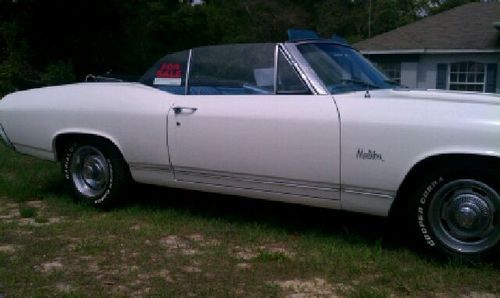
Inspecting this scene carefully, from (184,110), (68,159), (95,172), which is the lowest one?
(95,172)

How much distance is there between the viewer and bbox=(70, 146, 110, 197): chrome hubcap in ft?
18.1

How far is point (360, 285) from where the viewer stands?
3646 millimetres

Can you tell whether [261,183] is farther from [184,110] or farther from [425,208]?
[425,208]

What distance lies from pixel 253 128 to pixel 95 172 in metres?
1.92

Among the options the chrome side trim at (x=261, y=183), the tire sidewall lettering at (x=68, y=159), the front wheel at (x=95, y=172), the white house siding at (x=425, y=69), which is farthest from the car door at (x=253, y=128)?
the white house siding at (x=425, y=69)

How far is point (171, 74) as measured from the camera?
5.18 m

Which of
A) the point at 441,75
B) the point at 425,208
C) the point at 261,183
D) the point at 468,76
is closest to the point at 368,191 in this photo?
the point at 425,208

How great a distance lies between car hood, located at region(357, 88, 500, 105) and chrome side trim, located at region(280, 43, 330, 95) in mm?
335

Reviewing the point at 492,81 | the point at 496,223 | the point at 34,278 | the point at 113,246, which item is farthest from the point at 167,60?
the point at 492,81

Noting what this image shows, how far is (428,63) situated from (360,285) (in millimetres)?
15298

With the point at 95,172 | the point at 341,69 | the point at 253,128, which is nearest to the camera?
the point at 253,128

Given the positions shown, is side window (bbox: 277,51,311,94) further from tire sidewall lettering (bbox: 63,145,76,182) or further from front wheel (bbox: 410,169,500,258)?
tire sidewall lettering (bbox: 63,145,76,182)

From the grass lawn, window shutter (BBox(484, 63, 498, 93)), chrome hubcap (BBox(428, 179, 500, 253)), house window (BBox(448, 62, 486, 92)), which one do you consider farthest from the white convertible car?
house window (BBox(448, 62, 486, 92))

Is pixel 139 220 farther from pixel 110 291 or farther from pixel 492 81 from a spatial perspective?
pixel 492 81
